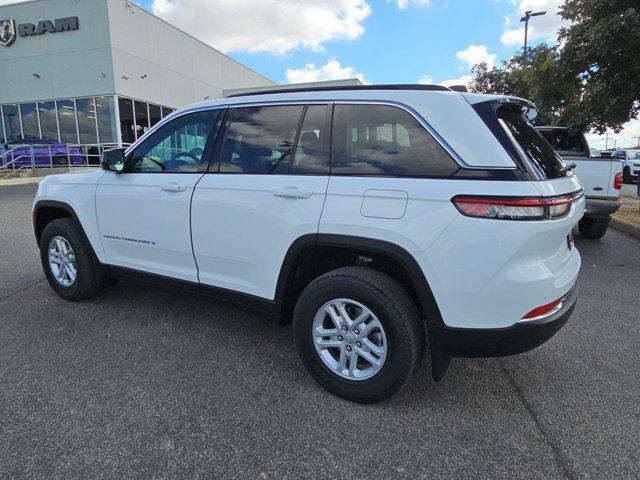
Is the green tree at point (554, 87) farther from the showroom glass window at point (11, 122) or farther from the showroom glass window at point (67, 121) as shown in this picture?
the showroom glass window at point (11, 122)

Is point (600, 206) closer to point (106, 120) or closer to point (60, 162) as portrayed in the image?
point (106, 120)

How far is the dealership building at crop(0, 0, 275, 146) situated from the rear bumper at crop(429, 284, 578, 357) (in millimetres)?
20806

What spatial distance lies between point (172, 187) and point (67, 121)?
21.2 meters

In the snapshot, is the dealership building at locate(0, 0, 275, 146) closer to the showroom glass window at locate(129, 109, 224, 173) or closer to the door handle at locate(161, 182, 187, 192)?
the showroom glass window at locate(129, 109, 224, 173)

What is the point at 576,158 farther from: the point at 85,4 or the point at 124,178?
the point at 85,4

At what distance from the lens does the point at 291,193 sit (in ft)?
8.96

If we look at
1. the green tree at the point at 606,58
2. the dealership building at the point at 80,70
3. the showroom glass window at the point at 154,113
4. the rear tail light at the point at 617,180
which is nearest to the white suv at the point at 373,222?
the rear tail light at the point at 617,180

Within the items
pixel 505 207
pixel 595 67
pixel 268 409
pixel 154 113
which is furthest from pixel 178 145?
pixel 154 113

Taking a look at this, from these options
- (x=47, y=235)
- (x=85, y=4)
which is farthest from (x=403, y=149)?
(x=85, y=4)

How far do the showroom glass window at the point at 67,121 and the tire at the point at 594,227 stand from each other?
2135 centimetres

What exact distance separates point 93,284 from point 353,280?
284 cm

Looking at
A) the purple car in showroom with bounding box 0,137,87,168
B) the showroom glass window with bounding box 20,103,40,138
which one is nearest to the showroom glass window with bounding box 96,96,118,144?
the purple car in showroom with bounding box 0,137,87,168

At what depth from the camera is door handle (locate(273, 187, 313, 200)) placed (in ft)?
8.82

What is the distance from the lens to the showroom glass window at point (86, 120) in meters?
20.2
